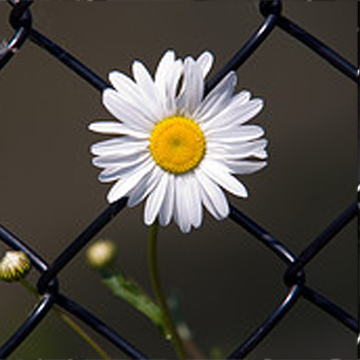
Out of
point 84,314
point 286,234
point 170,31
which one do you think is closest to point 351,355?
point 286,234

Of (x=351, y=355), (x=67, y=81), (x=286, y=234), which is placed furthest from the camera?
(x=67, y=81)

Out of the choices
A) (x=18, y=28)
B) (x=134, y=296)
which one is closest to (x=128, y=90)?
(x=18, y=28)

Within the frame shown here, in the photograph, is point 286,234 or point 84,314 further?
point 286,234

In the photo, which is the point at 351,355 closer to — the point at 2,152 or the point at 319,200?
the point at 319,200

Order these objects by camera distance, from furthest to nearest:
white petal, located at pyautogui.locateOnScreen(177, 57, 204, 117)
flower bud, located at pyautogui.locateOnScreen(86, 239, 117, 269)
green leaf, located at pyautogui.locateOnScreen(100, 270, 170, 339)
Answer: flower bud, located at pyautogui.locateOnScreen(86, 239, 117, 269) → green leaf, located at pyautogui.locateOnScreen(100, 270, 170, 339) → white petal, located at pyautogui.locateOnScreen(177, 57, 204, 117)

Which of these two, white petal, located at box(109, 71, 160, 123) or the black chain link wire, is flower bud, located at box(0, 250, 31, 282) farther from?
white petal, located at box(109, 71, 160, 123)

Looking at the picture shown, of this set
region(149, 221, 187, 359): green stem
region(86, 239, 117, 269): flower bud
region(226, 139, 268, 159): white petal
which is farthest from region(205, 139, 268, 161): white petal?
region(86, 239, 117, 269): flower bud
